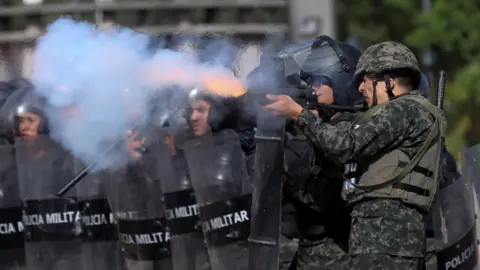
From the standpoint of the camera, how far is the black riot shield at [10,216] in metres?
7.65

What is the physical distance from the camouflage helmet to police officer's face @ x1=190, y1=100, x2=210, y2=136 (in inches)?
51.1

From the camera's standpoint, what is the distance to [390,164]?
5738 mm

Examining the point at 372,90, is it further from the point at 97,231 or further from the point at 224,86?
the point at 97,231

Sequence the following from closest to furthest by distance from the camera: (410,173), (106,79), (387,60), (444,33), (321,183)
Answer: (410,173)
(387,60)
(321,183)
(106,79)
(444,33)

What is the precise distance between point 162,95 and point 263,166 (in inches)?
48.1

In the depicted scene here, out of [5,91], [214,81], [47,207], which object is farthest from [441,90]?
[5,91]

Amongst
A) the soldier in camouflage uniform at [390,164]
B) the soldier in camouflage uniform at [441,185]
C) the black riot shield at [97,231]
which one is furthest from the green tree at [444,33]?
the soldier in camouflage uniform at [390,164]

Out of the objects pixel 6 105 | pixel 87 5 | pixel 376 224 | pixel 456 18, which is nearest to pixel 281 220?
pixel 376 224

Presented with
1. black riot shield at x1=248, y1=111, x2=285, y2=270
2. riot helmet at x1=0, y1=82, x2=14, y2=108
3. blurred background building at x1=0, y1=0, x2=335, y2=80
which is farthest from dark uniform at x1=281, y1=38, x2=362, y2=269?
blurred background building at x1=0, y1=0, x2=335, y2=80

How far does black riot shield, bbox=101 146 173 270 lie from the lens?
23.6 ft

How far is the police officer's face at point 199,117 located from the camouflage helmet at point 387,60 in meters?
1.30

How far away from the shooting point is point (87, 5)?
19922mm

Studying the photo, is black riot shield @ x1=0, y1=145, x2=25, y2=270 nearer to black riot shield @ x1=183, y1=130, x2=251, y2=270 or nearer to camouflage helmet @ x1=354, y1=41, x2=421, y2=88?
black riot shield @ x1=183, y1=130, x2=251, y2=270

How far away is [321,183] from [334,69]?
29.5 inches
